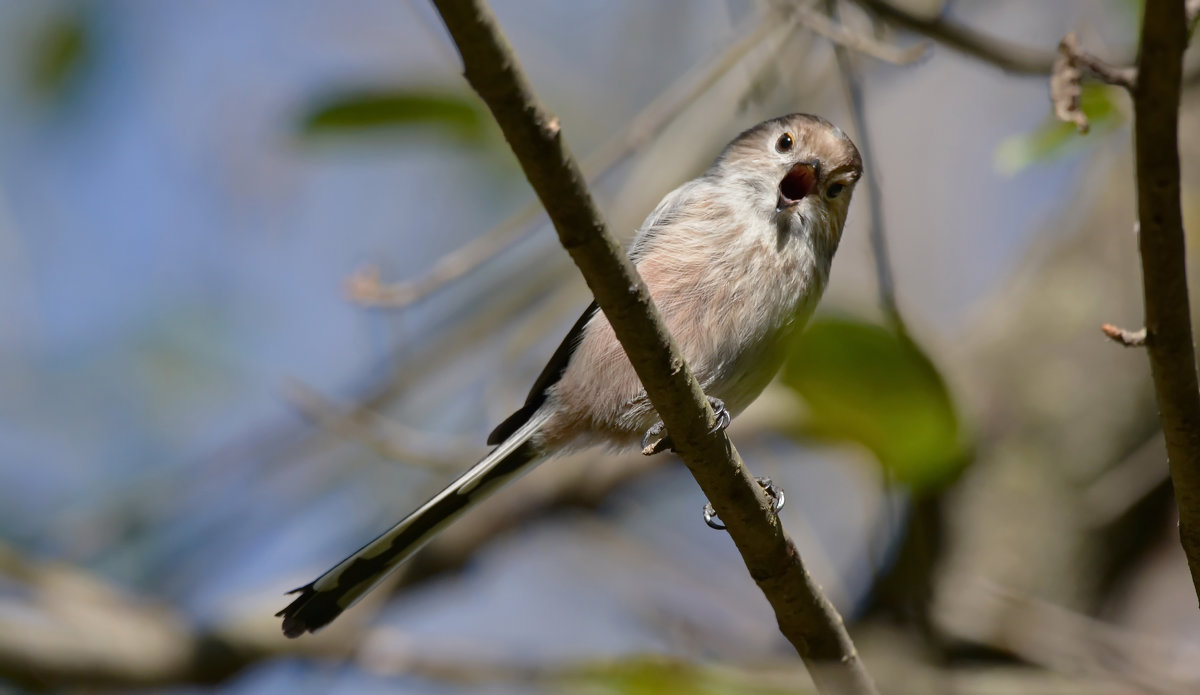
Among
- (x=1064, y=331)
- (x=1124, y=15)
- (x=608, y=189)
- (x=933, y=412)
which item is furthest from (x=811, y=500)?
(x=933, y=412)

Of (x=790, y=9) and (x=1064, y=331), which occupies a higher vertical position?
(x=790, y=9)

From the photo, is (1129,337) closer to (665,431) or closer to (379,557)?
(665,431)

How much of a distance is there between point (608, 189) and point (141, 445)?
3080 millimetres

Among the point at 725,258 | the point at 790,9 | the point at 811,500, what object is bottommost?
the point at 811,500

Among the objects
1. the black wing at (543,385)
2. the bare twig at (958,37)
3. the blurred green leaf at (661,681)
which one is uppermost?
the bare twig at (958,37)

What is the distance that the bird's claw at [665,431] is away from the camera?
2193 millimetres

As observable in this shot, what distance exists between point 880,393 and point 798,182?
1.07 meters

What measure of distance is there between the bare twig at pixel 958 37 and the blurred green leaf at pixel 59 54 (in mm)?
3174

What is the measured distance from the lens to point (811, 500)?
594 cm

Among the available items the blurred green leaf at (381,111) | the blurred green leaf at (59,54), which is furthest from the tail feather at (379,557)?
the blurred green leaf at (59,54)

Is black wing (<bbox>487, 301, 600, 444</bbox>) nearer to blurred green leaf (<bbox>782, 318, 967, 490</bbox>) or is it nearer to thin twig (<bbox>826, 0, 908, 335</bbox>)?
blurred green leaf (<bbox>782, 318, 967, 490</bbox>)

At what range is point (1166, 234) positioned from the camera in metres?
1.50

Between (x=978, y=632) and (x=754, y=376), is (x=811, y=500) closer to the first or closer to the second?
(x=978, y=632)

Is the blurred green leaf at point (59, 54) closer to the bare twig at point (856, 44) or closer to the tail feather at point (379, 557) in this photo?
the tail feather at point (379, 557)
